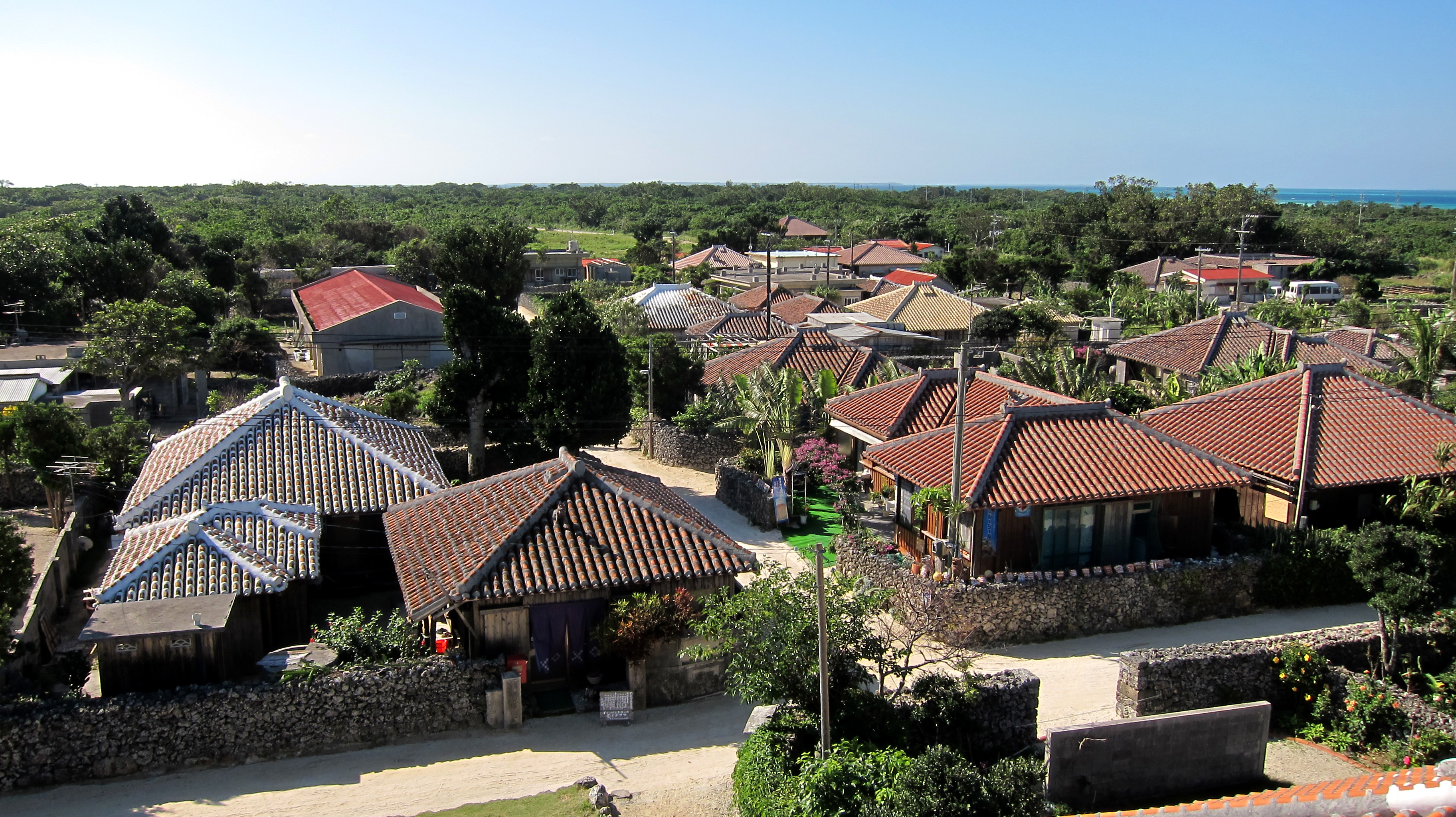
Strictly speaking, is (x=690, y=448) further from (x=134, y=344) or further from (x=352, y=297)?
(x=352, y=297)

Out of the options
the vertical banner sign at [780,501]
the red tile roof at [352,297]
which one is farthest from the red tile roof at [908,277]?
the vertical banner sign at [780,501]

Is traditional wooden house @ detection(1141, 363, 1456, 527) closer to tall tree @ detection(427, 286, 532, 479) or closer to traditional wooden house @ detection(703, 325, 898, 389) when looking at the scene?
traditional wooden house @ detection(703, 325, 898, 389)

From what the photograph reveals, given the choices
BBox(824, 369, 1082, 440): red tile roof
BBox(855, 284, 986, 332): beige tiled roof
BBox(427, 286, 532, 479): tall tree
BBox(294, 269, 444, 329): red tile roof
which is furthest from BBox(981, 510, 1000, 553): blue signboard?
BBox(294, 269, 444, 329): red tile roof

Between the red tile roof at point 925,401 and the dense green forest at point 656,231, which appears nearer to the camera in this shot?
the red tile roof at point 925,401

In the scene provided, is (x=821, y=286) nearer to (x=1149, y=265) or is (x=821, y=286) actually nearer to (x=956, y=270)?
(x=956, y=270)

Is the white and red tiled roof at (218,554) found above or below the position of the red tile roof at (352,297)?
below

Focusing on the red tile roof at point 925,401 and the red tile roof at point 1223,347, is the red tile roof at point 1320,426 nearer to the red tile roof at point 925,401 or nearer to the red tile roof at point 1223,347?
the red tile roof at point 925,401

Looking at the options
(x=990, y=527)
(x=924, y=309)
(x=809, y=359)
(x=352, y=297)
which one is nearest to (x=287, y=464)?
(x=990, y=527)
